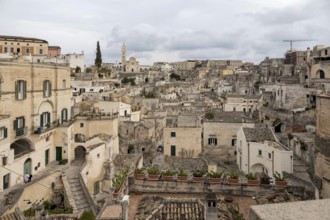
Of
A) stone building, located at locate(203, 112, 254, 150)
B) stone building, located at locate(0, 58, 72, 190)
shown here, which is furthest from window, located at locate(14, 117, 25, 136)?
stone building, located at locate(203, 112, 254, 150)

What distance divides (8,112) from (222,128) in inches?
858

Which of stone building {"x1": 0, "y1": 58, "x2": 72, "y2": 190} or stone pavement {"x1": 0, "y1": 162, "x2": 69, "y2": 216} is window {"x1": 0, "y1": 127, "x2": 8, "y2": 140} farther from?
stone pavement {"x1": 0, "y1": 162, "x2": 69, "y2": 216}

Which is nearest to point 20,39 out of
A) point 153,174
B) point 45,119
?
point 45,119

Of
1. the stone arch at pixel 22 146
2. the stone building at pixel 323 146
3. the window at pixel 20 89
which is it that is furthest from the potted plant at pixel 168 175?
the window at pixel 20 89

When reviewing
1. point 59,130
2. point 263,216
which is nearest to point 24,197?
point 59,130

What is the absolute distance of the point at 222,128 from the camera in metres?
35.3

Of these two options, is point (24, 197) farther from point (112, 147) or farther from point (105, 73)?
point (105, 73)

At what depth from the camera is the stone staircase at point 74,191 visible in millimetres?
21484

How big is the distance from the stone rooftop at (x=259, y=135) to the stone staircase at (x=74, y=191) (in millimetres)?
15239

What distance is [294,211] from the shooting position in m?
4.01

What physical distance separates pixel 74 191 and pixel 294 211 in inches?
845

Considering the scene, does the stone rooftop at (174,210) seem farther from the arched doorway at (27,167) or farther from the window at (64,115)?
the window at (64,115)

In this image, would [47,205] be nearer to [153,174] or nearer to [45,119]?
[45,119]

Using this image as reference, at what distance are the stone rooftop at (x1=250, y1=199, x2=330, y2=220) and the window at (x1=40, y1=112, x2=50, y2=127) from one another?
2866cm
